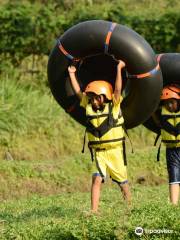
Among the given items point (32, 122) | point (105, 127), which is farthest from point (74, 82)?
point (32, 122)

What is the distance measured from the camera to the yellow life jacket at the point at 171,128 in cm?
914

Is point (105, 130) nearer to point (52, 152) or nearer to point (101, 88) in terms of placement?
point (101, 88)

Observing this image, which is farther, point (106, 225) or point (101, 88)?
point (101, 88)

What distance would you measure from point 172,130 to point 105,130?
108 cm

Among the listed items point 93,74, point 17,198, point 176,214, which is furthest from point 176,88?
point 17,198

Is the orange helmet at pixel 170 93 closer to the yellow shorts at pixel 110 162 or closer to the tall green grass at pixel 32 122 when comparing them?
the yellow shorts at pixel 110 162

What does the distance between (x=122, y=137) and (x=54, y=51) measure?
4.38ft

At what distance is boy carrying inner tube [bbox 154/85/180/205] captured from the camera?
914 cm

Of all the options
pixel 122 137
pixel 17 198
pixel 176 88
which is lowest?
pixel 17 198

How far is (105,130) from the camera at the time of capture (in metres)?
8.42

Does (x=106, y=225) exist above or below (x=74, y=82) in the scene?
below

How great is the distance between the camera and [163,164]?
13914 mm

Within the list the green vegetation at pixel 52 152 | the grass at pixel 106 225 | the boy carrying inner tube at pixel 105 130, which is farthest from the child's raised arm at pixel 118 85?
the grass at pixel 106 225

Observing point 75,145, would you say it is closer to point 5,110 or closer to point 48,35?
point 5,110
